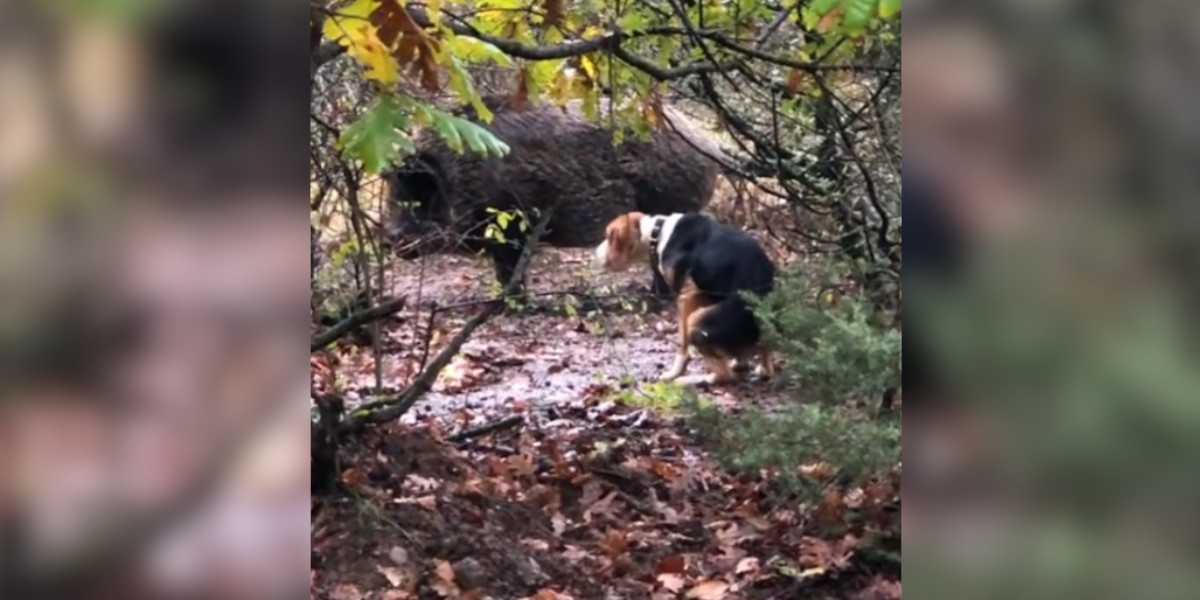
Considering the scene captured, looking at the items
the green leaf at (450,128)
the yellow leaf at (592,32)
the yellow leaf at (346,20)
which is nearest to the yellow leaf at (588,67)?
the yellow leaf at (592,32)

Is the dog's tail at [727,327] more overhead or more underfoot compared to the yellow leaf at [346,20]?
more underfoot

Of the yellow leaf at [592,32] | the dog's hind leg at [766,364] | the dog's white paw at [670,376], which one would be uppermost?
the yellow leaf at [592,32]

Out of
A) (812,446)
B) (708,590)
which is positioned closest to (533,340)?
(812,446)

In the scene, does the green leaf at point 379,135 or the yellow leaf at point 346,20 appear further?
the green leaf at point 379,135

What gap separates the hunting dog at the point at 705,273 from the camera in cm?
628

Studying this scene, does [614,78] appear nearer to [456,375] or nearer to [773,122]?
[773,122]

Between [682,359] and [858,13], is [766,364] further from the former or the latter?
[858,13]

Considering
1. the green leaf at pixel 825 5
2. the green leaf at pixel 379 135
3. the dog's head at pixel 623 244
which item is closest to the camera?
the green leaf at pixel 825 5

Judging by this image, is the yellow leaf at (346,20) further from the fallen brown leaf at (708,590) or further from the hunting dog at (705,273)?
the hunting dog at (705,273)

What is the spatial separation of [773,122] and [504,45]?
170 centimetres
